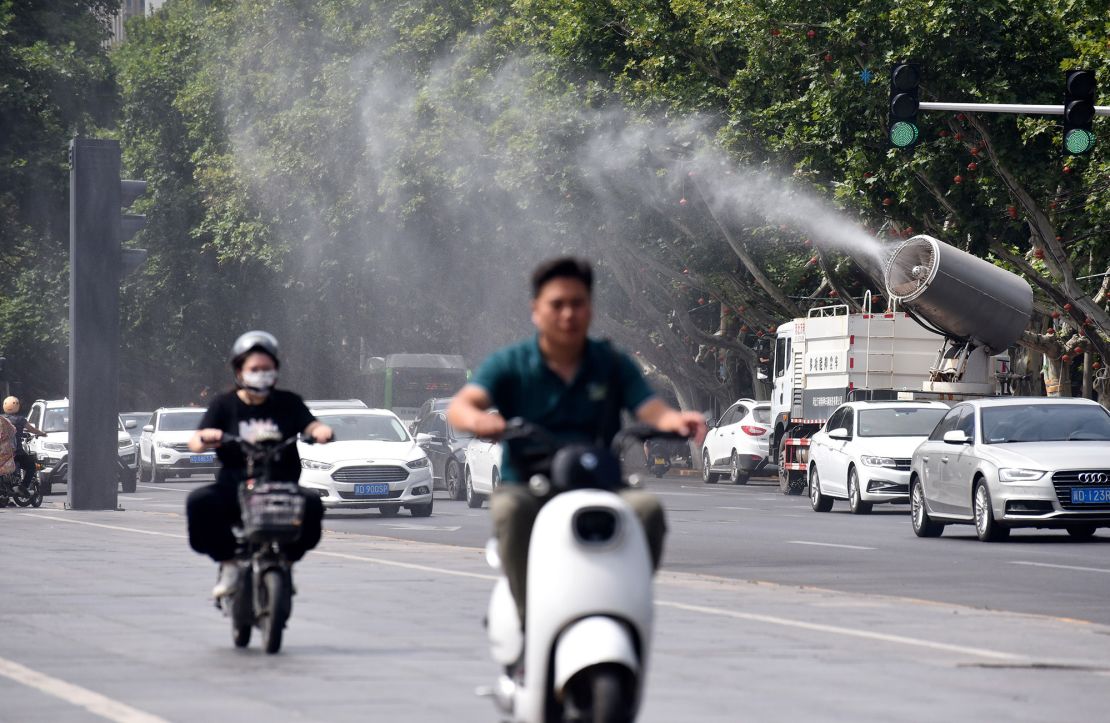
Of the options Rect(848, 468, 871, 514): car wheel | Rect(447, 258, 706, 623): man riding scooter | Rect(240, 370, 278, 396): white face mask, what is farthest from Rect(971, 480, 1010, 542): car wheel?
Rect(447, 258, 706, 623): man riding scooter

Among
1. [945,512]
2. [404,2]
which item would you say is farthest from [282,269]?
[945,512]

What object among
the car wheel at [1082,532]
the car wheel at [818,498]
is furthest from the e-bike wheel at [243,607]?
the car wheel at [818,498]

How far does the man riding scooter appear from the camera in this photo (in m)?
6.59

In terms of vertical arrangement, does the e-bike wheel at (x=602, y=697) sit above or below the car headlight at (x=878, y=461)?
below

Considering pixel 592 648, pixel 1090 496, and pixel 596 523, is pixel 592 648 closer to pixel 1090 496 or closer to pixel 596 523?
pixel 596 523

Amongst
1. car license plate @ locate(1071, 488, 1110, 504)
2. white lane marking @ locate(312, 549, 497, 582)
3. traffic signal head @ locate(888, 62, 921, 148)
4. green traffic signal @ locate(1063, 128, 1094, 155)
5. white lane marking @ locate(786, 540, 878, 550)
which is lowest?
white lane marking @ locate(312, 549, 497, 582)

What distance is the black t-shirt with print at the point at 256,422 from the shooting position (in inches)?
413

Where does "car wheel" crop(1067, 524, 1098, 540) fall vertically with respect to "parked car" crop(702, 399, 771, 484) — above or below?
below

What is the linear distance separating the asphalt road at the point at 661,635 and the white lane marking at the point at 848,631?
0.03 metres

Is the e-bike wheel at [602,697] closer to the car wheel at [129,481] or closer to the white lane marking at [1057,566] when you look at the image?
the white lane marking at [1057,566]

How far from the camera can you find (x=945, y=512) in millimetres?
22172

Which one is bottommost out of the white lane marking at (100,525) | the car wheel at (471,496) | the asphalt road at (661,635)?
the asphalt road at (661,635)

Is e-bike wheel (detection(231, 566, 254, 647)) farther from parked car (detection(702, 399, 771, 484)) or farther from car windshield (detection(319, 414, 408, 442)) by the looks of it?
parked car (detection(702, 399, 771, 484))

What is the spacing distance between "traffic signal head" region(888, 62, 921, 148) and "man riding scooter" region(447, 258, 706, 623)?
15710mm
